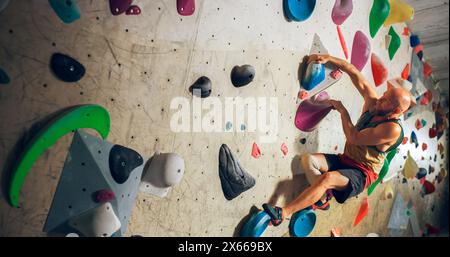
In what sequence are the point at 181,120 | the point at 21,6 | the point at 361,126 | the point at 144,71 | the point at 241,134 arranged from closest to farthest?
the point at 21,6 → the point at 144,71 → the point at 181,120 → the point at 241,134 → the point at 361,126

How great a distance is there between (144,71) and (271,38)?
2.22 feet

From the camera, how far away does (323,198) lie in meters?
1.79

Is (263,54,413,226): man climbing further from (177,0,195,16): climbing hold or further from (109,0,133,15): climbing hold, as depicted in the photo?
(109,0,133,15): climbing hold

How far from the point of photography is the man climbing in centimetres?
161

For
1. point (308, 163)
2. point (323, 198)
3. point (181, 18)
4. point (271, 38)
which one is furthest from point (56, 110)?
point (323, 198)

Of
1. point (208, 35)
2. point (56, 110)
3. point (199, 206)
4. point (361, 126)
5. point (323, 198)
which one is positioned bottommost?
point (323, 198)

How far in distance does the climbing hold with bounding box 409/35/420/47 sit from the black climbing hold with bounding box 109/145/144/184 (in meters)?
2.72

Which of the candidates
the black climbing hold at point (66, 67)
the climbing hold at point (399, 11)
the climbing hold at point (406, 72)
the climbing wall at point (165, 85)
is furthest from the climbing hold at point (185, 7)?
the climbing hold at point (406, 72)

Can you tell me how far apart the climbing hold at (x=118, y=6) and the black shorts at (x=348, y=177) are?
4.14 ft

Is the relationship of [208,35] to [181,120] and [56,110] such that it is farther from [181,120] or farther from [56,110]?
[56,110]

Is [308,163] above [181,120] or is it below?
below

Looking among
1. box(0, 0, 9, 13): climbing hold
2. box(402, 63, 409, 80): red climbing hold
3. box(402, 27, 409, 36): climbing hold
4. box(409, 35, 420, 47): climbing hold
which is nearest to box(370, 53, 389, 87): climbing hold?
box(402, 63, 409, 80): red climbing hold

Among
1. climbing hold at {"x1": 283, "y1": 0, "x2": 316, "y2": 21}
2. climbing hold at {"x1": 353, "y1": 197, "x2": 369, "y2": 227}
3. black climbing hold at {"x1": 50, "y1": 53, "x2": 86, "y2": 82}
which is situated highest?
climbing hold at {"x1": 283, "y1": 0, "x2": 316, "y2": 21}

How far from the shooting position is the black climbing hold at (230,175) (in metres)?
1.37
